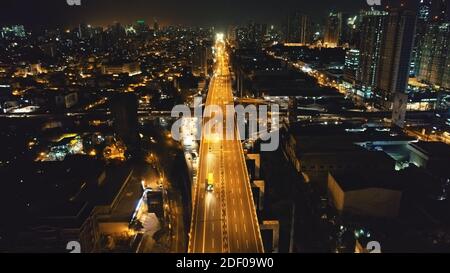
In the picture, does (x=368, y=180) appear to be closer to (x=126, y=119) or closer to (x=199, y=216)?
(x=199, y=216)

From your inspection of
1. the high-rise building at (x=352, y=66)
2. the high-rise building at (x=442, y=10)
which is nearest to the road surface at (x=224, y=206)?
the high-rise building at (x=352, y=66)

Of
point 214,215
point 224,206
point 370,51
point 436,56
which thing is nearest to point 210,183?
point 224,206

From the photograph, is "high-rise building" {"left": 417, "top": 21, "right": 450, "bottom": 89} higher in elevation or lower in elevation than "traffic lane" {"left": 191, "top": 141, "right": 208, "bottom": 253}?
higher

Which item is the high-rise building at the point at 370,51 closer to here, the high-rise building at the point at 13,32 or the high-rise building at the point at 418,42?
the high-rise building at the point at 418,42

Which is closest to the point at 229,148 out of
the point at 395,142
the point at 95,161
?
the point at 95,161

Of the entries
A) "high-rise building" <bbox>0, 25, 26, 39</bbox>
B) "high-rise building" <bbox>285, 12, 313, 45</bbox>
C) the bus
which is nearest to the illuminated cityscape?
the bus

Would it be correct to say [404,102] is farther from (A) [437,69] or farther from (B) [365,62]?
(A) [437,69]

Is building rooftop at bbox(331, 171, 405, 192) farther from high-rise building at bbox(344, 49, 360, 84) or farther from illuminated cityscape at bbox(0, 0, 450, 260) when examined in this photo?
high-rise building at bbox(344, 49, 360, 84)
